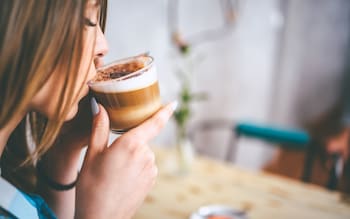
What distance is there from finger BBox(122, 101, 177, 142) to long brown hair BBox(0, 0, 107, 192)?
0.16m

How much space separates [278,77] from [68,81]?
3574 millimetres

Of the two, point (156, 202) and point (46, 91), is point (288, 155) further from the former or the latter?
point (46, 91)

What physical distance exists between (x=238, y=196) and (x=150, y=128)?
85 cm

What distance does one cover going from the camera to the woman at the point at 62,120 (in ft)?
1.66

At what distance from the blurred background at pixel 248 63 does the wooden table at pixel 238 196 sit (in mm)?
515

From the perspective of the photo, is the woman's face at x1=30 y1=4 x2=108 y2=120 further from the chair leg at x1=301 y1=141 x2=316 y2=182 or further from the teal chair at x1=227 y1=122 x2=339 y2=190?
the chair leg at x1=301 y1=141 x2=316 y2=182

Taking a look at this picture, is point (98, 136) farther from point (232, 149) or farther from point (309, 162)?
point (232, 149)

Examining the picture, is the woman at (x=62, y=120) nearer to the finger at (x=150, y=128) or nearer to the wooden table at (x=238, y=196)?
the finger at (x=150, y=128)

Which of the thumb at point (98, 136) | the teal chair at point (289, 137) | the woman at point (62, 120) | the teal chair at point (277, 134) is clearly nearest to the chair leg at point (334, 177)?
the teal chair at point (289, 137)

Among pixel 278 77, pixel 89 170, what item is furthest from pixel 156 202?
pixel 278 77

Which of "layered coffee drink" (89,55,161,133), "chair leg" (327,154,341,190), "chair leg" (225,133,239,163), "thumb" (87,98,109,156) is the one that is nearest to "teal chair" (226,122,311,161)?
"chair leg" (327,154,341,190)

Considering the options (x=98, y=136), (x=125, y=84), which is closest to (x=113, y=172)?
(x=98, y=136)

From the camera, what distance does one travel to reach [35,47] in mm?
514

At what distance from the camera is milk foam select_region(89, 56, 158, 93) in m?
0.66
